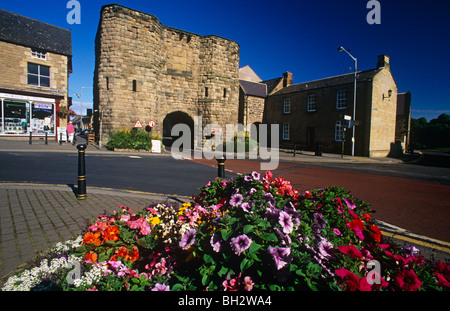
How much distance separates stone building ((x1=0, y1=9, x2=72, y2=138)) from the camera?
19656 millimetres

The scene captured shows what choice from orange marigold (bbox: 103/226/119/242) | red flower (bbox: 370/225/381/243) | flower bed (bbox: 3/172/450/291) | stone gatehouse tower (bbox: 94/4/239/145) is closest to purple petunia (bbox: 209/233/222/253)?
flower bed (bbox: 3/172/450/291)

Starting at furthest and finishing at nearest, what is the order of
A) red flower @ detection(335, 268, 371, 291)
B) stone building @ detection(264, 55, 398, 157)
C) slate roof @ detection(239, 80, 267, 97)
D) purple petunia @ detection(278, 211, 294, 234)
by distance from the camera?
slate roof @ detection(239, 80, 267, 97) → stone building @ detection(264, 55, 398, 157) → purple petunia @ detection(278, 211, 294, 234) → red flower @ detection(335, 268, 371, 291)

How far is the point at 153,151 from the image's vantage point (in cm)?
1730

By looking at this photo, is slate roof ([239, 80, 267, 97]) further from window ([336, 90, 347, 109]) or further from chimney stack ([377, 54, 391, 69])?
chimney stack ([377, 54, 391, 69])

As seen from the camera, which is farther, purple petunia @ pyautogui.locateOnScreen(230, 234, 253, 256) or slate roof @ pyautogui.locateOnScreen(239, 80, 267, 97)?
slate roof @ pyautogui.locateOnScreen(239, 80, 267, 97)

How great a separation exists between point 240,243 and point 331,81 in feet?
87.0

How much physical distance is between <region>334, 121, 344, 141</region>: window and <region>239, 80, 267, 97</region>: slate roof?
10.6m

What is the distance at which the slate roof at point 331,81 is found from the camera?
2158 centimetres

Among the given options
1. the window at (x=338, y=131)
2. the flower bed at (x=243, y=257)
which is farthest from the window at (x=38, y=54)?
the window at (x=338, y=131)

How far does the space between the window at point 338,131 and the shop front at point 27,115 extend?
25.6 meters

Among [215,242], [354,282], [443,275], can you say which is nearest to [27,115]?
[215,242]

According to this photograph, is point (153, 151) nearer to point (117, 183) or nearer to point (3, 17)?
point (117, 183)
